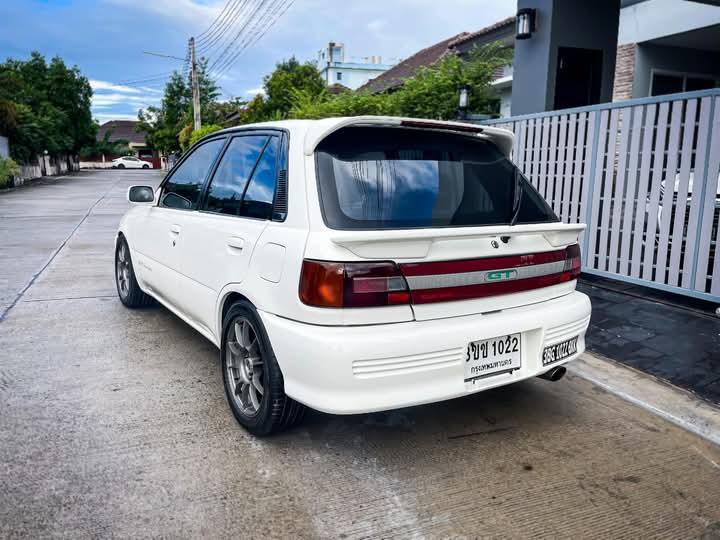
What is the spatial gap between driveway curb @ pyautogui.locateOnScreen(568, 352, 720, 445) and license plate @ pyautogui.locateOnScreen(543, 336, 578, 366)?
0.80 m

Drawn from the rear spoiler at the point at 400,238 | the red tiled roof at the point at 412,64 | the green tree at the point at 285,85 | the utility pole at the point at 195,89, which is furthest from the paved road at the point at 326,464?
the utility pole at the point at 195,89

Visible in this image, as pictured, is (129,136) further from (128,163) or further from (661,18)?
(661,18)

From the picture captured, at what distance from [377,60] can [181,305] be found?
238ft

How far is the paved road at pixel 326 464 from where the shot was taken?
2.47 metres

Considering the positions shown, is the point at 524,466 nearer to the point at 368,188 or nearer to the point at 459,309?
the point at 459,309

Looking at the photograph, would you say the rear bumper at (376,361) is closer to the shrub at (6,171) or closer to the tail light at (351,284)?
the tail light at (351,284)

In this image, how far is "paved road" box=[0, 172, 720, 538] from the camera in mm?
2473

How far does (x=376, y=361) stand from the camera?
2.59 metres

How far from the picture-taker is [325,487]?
273 centimetres

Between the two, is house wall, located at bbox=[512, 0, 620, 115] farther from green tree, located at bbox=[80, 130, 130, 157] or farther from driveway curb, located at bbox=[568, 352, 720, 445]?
green tree, located at bbox=[80, 130, 130, 157]

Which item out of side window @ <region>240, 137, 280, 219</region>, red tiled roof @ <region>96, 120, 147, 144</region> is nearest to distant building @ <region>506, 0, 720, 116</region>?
side window @ <region>240, 137, 280, 219</region>

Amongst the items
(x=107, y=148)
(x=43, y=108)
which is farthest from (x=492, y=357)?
(x=107, y=148)

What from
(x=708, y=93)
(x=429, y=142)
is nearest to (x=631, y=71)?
(x=708, y=93)

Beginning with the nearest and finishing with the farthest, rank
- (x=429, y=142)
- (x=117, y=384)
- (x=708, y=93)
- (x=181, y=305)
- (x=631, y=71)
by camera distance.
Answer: (x=429, y=142)
(x=117, y=384)
(x=181, y=305)
(x=708, y=93)
(x=631, y=71)
